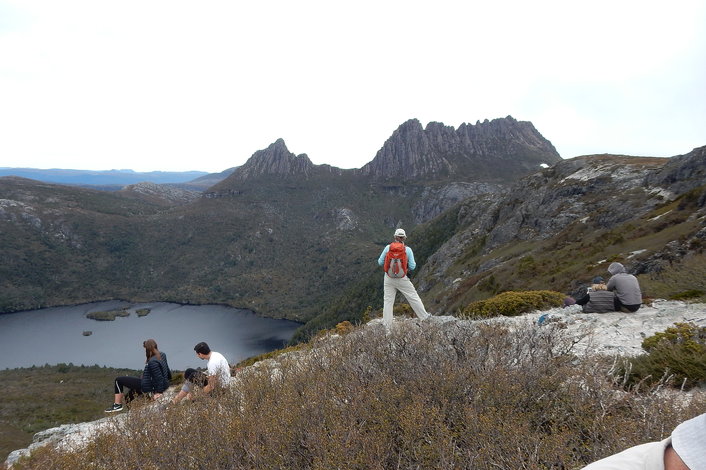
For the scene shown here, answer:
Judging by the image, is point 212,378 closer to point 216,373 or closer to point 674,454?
point 216,373

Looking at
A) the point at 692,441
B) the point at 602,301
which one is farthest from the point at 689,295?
the point at 692,441

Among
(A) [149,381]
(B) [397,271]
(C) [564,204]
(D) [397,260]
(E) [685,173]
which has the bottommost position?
(A) [149,381]

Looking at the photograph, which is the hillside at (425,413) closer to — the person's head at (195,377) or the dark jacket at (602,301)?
the person's head at (195,377)

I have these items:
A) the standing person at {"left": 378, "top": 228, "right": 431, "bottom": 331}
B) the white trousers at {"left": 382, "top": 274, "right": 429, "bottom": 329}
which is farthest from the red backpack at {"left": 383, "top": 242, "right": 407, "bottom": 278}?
the white trousers at {"left": 382, "top": 274, "right": 429, "bottom": 329}

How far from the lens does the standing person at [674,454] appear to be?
1.24 metres

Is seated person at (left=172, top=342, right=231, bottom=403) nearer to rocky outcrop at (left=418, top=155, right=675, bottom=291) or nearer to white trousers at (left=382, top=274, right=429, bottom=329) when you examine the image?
white trousers at (left=382, top=274, right=429, bottom=329)

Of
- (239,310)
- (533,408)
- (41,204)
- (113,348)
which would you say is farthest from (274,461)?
(41,204)

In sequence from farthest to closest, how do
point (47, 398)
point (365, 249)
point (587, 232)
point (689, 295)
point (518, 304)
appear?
1. point (365, 249)
2. point (47, 398)
3. point (587, 232)
4. point (518, 304)
5. point (689, 295)

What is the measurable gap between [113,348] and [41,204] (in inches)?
5419

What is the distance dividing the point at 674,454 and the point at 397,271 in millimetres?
7396

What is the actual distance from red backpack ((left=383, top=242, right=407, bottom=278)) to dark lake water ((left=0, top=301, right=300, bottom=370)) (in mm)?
83485

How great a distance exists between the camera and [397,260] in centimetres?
877

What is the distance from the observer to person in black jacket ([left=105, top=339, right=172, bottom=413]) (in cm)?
854

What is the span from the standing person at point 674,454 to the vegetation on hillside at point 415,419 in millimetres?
1632
